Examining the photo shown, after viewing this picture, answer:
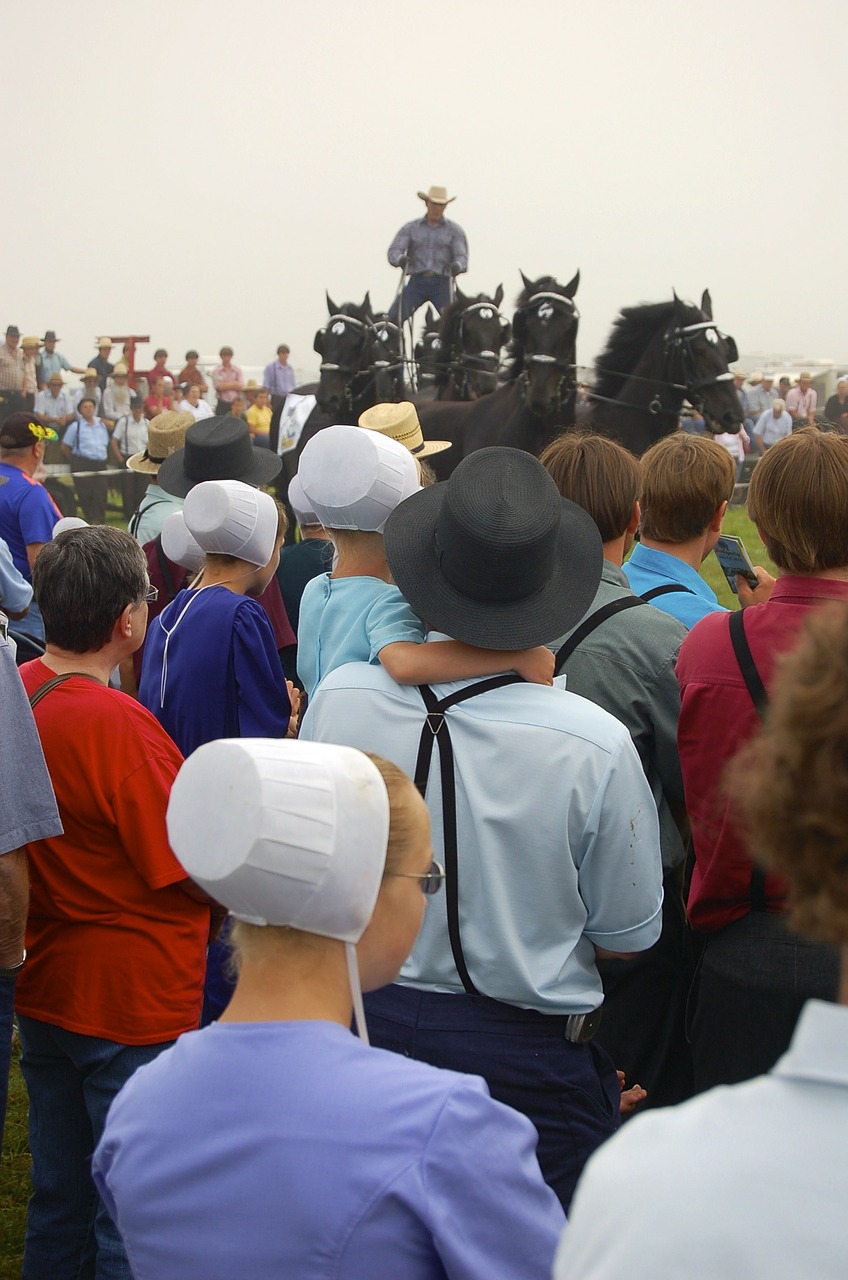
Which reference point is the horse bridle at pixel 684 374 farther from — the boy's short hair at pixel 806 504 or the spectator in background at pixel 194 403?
the spectator in background at pixel 194 403

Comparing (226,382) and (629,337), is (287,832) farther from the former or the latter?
(226,382)

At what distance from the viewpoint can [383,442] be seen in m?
2.69

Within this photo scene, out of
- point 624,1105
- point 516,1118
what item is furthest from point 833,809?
point 624,1105

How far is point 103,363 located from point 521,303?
10.2m

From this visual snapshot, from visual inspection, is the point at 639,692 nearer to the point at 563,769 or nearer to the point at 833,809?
the point at 563,769

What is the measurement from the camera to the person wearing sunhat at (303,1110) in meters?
1.21

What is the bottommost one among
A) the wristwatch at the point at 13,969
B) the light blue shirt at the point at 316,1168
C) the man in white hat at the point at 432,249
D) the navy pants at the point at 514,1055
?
the wristwatch at the point at 13,969

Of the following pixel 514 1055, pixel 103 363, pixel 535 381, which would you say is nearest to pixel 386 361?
pixel 535 381

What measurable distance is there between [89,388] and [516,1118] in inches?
656

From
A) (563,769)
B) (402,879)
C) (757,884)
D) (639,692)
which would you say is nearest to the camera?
(402,879)

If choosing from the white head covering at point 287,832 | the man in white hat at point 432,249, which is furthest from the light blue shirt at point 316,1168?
the man in white hat at point 432,249

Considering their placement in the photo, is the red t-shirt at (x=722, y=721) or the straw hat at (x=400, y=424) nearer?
the red t-shirt at (x=722, y=721)

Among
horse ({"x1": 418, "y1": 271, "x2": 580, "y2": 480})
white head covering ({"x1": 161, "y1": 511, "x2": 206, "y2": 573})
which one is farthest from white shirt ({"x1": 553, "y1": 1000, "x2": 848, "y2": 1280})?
horse ({"x1": 418, "y1": 271, "x2": 580, "y2": 480})

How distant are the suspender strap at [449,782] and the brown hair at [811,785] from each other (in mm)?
997
